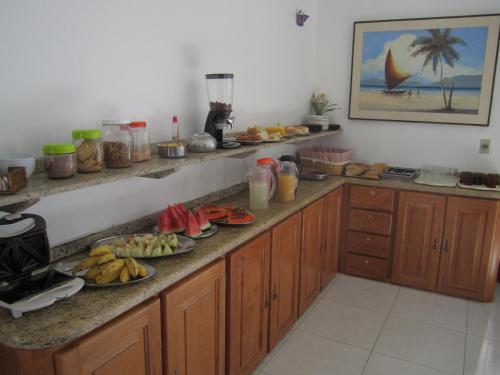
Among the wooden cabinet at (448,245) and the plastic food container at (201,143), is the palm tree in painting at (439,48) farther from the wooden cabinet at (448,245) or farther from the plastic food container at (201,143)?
the plastic food container at (201,143)

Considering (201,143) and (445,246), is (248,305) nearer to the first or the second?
(201,143)

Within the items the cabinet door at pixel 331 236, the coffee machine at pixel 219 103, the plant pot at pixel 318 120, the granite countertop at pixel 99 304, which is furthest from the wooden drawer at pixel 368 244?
the coffee machine at pixel 219 103

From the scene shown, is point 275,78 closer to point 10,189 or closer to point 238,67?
point 238,67

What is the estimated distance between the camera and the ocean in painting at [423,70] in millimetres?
3426

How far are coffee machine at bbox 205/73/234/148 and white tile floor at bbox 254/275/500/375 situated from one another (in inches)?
55.4

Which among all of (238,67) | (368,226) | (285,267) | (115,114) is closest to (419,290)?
(368,226)

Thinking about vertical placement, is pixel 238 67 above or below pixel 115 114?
above

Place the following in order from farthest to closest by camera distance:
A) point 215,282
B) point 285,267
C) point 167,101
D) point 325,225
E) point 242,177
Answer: point 325,225, point 242,177, point 285,267, point 167,101, point 215,282

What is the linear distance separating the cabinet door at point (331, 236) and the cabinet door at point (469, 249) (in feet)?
2.76

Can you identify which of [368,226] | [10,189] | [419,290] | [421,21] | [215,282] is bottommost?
[419,290]

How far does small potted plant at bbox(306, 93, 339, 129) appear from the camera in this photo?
12.5ft

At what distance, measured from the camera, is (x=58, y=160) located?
1489 millimetres

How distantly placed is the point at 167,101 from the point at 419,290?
2.61 m

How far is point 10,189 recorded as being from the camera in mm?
1286
